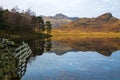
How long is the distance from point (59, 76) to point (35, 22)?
120m

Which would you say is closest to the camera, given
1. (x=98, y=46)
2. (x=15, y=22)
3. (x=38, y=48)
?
(x=38, y=48)

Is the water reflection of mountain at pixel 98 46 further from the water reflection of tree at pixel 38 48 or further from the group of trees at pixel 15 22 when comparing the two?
the group of trees at pixel 15 22

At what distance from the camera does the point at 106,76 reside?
28078mm

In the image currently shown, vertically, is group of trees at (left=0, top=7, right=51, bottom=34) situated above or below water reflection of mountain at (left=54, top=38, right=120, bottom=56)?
above

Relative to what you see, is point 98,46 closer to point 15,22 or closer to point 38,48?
point 38,48

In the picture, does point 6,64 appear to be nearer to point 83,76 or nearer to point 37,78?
point 37,78

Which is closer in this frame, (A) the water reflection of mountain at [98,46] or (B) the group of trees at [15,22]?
(A) the water reflection of mountain at [98,46]

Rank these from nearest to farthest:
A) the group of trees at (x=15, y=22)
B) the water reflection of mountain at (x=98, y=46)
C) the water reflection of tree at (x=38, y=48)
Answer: the water reflection of tree at (x=38, y=48) < the water reflection of mountain at (x=98, y=46) < the group of trees at (x=15, y=22)

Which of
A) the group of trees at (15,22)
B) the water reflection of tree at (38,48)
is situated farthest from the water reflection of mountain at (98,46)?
the group of trees at (15,22)

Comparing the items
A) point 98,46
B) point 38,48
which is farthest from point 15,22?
point 38,48

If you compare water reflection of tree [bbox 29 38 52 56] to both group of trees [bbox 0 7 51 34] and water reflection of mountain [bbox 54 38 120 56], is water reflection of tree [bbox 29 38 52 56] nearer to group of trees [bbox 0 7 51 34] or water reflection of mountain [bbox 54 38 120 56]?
water reflection of mountain [bbox 54 38 120 56]

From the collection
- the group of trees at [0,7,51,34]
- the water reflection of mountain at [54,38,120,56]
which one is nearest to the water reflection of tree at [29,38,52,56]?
the water reflection of mountain at [54,38,120,56]

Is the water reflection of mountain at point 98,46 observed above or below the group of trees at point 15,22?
below

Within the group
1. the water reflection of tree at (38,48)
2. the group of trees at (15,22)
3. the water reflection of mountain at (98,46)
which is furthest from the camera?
the group of trees at (15,22)
